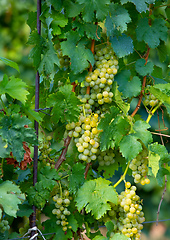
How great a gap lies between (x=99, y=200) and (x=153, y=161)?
0.19m

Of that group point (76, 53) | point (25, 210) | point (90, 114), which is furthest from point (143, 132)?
point (25, 210)

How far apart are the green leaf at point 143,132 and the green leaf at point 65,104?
178 mm

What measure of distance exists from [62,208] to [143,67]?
508 mm

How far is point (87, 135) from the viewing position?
0.93 m

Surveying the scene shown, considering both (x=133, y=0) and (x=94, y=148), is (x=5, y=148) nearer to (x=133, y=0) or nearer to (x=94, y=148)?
(x=94, y=148)

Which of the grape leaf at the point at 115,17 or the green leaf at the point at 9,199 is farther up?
the grape leaf at the point at 115,17

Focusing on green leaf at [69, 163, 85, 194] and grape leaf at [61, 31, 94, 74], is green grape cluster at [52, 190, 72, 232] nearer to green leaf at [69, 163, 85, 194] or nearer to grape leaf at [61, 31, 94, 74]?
green leaf at [69, 163, 85, 194]

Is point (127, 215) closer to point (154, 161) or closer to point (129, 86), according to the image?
point (154, 161)

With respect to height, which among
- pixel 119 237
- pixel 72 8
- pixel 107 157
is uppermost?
pixel 72 8

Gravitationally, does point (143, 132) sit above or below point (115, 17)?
below

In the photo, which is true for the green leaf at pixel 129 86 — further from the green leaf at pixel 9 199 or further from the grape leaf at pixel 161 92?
the green leaf at pixel 9 199

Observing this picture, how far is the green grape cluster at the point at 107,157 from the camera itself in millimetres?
1013

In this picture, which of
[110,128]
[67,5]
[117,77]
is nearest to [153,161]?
[110,128]

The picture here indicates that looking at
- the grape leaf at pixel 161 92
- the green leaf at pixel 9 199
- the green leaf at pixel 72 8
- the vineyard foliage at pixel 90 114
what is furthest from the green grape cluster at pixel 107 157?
the green leaf at pixel 72 8
